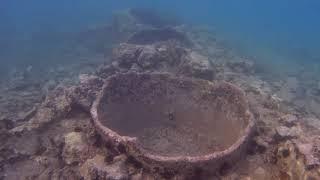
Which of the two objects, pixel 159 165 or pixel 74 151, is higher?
pixel 159 165

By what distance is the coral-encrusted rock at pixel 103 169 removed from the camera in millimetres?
5113

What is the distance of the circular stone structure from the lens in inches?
267

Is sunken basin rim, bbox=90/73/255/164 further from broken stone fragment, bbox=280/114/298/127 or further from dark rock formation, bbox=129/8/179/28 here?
dark rock formation, bbox=129/8/179/28

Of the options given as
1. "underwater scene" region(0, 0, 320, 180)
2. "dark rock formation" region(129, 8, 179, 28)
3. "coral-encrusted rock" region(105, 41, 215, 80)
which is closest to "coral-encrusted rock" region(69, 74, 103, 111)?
"underwater scene" region(0, 0, 320, 180)

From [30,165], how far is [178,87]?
3.15 m

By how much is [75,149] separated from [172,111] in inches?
98.0

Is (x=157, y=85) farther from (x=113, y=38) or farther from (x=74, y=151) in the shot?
(x=113, y=38)

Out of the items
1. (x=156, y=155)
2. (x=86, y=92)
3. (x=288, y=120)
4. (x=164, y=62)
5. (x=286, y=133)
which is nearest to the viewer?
(x=156, y=155)

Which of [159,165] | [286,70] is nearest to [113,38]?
[286,70]

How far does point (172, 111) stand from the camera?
7.84 metres

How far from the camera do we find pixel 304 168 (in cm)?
472

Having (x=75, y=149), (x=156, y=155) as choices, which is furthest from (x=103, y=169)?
(x=75, y=149)

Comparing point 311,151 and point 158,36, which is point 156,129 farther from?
point 158,36

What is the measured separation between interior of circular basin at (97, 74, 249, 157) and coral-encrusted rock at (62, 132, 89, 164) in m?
0.74
